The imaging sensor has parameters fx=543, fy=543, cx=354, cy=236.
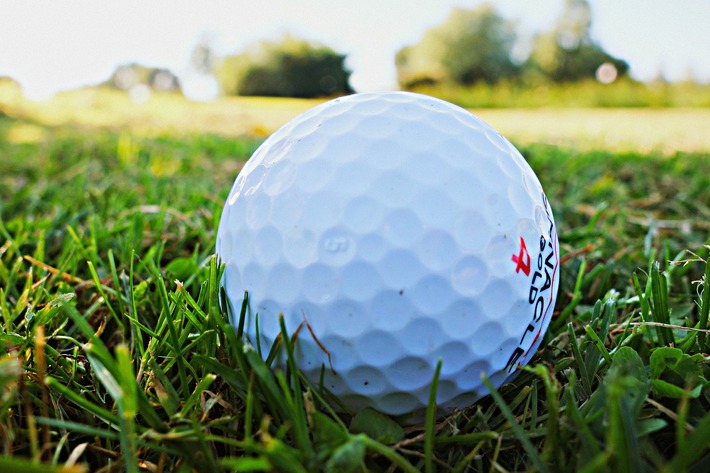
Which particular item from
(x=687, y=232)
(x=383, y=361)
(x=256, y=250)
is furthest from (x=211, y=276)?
(x=687, y=232)

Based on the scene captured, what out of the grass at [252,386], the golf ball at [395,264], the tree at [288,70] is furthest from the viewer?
the tree at [288,70]

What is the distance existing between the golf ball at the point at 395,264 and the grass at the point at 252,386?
65 millimetres

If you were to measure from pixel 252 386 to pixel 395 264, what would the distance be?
33 cm

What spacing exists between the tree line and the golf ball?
2240 cm

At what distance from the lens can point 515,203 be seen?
1.13 m

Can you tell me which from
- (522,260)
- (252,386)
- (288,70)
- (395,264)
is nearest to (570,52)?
(288,70)

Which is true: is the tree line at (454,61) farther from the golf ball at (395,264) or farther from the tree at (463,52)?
the golf ball at (395,264)

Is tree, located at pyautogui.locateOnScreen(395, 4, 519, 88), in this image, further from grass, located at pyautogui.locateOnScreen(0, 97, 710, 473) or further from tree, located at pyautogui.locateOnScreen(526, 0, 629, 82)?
grass, located at pyautogui.locateOnScreen(0, 97, 710, 473)

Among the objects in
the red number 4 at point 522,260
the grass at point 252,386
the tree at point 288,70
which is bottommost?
the grass at point 252,386

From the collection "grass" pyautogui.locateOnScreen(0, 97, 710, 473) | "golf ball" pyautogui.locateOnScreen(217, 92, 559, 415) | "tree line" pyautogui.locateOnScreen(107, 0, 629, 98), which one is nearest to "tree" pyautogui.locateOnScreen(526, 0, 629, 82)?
"tree line" pyautogui.locateOnScreen(107, 0, 629, 98)

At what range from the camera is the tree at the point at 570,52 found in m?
26.6

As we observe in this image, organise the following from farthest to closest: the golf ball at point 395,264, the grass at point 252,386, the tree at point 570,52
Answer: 1. the tree at point 570,52
2. the golf ball at point 395,264
3. the grass at point 252,386

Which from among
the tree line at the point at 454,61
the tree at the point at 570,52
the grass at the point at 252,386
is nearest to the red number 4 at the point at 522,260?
the grass at the point at 252,386

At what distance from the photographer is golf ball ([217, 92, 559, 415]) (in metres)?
1.01
